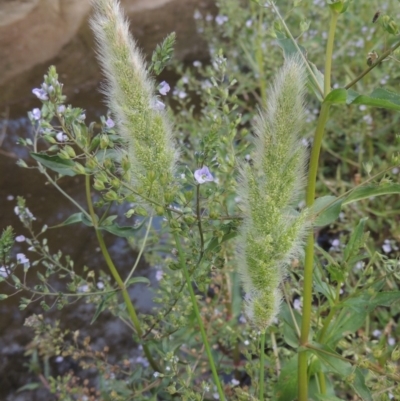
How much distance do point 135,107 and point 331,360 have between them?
610 mm

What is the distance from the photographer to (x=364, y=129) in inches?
91.0

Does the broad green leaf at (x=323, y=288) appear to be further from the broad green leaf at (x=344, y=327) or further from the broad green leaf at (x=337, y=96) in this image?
the broad green leaf at (x=337, y=96)

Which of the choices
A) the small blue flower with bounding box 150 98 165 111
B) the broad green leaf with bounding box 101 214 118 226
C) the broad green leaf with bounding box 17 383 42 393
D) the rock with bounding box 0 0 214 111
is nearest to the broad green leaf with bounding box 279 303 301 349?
the broad green leaf with bounding box 101 214 118 226

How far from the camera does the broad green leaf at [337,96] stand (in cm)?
79

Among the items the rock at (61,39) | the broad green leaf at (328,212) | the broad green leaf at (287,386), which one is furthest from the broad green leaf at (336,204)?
the rock at (61,39)

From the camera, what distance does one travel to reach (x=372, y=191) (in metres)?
0.91

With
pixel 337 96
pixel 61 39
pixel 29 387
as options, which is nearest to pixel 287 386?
pixel 337 96

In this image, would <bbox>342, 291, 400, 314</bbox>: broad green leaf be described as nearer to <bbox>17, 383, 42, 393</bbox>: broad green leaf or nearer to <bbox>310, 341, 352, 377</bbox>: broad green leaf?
<bbox>310, 341, 352, 377</bbox>: broad green leaf

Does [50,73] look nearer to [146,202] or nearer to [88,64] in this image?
[146,202]

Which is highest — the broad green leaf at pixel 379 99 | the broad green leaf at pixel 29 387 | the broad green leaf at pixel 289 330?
the broad green leaf at pixel 379 99

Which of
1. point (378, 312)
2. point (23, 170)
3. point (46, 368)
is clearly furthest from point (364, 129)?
point (23, 170)

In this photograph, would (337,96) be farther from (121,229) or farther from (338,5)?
(121,229)

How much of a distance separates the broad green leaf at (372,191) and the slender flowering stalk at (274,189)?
0.62 ft

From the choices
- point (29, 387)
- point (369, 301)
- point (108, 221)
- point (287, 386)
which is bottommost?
point (29, 387)
